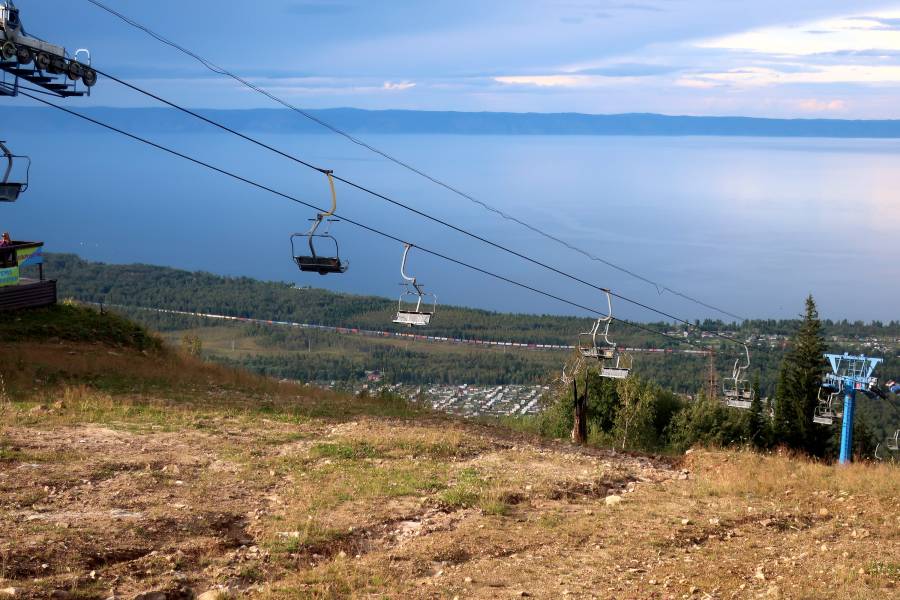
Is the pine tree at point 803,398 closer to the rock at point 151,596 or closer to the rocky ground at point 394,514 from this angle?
the rocky ground at point 394,514

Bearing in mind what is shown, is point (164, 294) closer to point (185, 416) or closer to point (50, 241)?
point (50, 241)

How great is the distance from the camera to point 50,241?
16100cm

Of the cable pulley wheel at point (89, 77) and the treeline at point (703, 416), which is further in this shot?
the treeline at point (703, 416)

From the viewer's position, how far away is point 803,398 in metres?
42.5

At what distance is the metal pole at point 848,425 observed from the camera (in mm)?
26656

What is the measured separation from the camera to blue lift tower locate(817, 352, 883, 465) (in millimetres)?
26438

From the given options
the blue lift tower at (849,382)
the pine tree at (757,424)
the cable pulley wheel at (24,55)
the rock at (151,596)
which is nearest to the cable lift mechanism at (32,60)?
the cable pulley wheel at (24,55)

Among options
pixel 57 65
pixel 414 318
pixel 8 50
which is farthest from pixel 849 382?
pixel 8 50

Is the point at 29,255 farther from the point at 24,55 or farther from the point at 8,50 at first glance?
the point at 8,50

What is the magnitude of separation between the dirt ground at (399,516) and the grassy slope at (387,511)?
1.5 inches

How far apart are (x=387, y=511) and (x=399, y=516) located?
9.8 inches

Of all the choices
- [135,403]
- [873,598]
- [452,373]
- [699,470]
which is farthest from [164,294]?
[873,598]

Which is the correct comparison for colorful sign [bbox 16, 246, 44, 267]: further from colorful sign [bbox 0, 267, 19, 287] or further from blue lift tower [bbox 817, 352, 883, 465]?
blue lift tower [bbox 817, 352, 883, 465]

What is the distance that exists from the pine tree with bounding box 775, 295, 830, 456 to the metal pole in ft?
50.8
